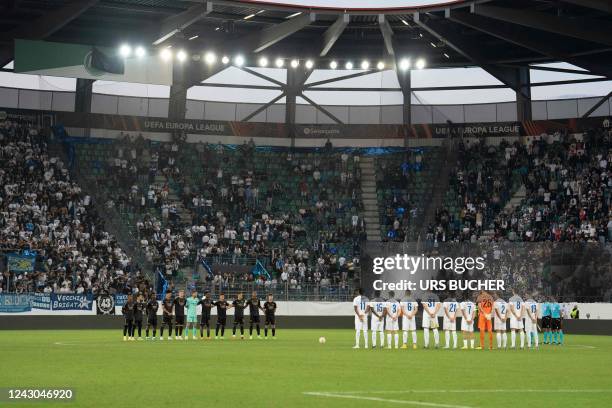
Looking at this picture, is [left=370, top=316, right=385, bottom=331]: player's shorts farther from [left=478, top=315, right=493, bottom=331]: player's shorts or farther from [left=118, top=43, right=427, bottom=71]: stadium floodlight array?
[left=118, top=43, right=427, bottom=71]: stadium floodlight array

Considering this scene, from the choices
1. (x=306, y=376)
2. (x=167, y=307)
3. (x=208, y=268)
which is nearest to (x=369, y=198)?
(x=208, y=268)

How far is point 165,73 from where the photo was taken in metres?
56.9

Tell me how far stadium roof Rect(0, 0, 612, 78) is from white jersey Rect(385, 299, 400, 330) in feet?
72.2

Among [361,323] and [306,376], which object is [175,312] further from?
[306,376]

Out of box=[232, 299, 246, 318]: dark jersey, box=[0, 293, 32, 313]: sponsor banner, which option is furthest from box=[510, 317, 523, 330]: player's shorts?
box=[0, 293, 32, 313]: sponsor banner

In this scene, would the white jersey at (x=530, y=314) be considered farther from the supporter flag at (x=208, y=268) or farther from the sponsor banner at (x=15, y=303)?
the sponsor banner at (x=15, y=303)

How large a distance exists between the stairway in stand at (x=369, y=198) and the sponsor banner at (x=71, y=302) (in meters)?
18.9

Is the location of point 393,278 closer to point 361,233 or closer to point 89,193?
point 361,233

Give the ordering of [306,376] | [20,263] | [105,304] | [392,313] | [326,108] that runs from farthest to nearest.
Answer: [326,108], [20,263], [105,304], [392,313], [306,376]

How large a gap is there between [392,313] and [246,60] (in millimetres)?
33816

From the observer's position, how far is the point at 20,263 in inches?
1928

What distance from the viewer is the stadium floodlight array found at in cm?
5528

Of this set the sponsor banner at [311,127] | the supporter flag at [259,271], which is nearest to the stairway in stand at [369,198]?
the sponsor banner at [311,127]

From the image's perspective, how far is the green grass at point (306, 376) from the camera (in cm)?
1470
